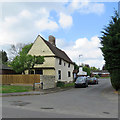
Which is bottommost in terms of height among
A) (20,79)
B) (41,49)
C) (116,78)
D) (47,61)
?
(20,79)

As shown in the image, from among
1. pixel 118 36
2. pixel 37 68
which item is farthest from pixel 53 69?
pixel 118 36

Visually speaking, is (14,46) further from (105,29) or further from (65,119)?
(65,119)

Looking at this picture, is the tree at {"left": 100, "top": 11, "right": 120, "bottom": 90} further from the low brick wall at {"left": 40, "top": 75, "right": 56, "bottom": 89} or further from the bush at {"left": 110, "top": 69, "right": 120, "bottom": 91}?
the low brick wall at {"left": 40, "top": 75, "right": 56, "bottom": 89}

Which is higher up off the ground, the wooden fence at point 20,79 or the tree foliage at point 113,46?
the tree foliage at point 113,46

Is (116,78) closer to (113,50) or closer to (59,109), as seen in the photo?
(113,50)

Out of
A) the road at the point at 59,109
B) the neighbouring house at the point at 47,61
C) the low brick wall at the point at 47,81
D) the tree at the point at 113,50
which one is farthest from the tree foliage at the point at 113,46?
the neighbouring house at the point at 47,61

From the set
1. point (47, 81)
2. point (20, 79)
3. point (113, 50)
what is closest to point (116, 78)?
point (113, 50)

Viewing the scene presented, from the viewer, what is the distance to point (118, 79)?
55.5 feet

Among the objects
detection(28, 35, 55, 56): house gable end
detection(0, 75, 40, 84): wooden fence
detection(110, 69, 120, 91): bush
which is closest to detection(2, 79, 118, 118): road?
detection(110, 69, 120, 91): bush

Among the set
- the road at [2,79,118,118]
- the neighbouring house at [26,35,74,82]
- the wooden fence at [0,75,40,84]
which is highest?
the neighbouring house at [26,35,74,82]

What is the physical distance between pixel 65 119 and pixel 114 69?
12.5 metres

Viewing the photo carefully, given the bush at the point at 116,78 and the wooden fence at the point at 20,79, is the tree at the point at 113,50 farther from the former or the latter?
the wooden fence at the point at 20,79

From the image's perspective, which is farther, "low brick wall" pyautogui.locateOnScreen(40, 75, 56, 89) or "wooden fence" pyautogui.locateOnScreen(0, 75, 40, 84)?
"wooden fence" pyautogui.locateOnScreen(0, 75, 40, 84)

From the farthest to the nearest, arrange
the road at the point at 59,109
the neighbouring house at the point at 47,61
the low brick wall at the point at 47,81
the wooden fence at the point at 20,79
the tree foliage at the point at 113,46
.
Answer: the neighbouring house at the point at 47,61, the wooden fence at the point at 20,79, the low brick wall at the point at 47,81, the tree foliage at the point at 113,46, the road at the point at 59,109
